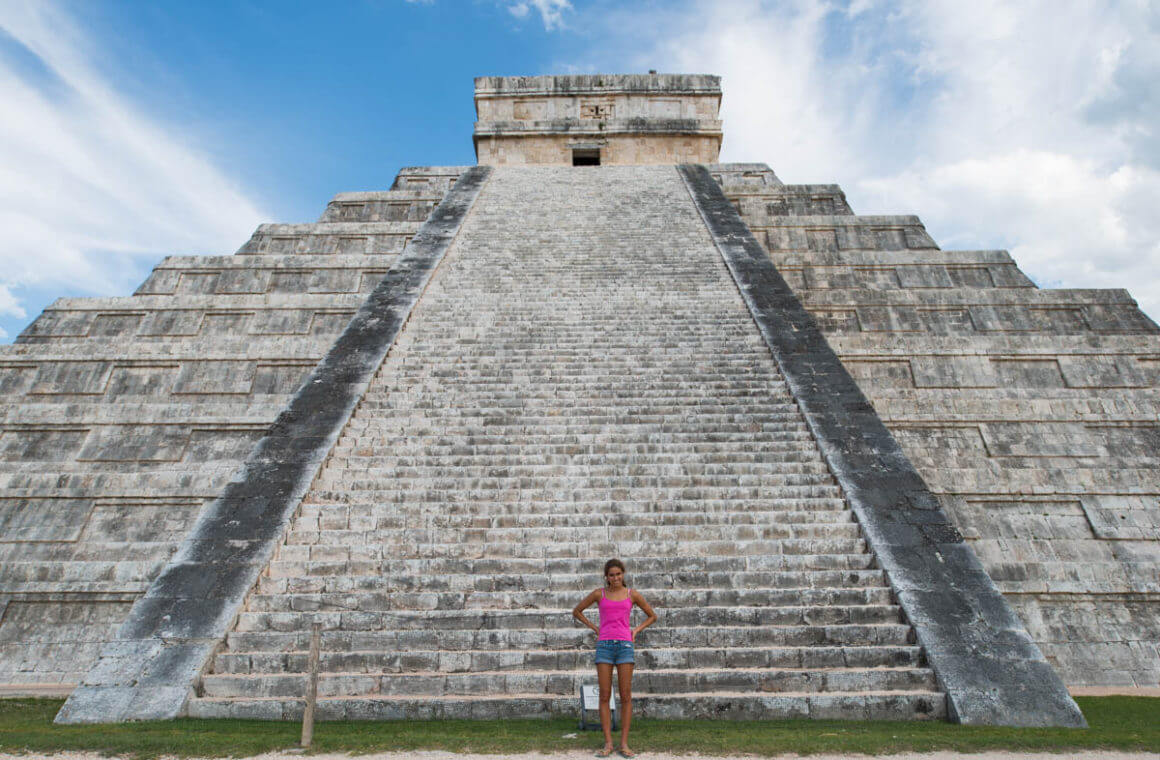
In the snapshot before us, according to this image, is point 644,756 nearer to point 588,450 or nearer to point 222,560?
point 588,450

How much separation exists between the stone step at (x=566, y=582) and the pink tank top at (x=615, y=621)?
1.58 meters

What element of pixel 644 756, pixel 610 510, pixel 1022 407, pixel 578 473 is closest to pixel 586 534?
pixel 610 510

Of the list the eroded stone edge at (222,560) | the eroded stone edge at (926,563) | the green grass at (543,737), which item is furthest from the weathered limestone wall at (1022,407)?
the eroded stone edge at (222,560)

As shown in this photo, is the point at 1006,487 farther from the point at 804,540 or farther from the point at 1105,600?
the point at 804,540

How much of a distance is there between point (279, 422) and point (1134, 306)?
12524 millimetres

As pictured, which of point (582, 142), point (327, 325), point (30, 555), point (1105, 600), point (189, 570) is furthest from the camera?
point (582, 142)

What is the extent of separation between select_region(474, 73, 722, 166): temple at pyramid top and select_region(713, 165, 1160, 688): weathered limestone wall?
711cm

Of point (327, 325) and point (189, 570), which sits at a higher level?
point (327, 325)

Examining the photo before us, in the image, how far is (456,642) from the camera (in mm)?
4949

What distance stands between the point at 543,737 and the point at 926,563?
3497 millimetres

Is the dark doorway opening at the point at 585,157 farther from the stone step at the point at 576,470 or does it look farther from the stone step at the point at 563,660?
the stone step at the point at 563,660

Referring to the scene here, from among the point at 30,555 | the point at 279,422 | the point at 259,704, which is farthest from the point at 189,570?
the point at 30,555

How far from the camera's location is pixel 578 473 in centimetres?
673

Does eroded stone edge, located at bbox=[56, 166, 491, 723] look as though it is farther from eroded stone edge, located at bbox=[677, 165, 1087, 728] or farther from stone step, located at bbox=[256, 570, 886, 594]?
eroded stone edge, located at bbox=[677, 165, 1087, 728]
